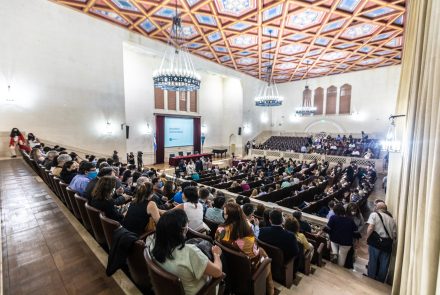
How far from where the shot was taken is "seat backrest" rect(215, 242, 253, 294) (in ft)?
5.57

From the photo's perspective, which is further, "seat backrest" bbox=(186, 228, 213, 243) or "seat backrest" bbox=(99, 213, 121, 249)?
"seat backrest" bbox=(186, 228, 213, 243)

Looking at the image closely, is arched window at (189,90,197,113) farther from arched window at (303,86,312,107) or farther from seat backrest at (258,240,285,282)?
seat backrest at (258,240,285,282)

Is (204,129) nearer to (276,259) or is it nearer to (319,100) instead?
(319,100)

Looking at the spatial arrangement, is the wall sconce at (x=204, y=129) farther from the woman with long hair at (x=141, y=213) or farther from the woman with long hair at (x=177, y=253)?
the woman with long hair at (x=177, y=253)

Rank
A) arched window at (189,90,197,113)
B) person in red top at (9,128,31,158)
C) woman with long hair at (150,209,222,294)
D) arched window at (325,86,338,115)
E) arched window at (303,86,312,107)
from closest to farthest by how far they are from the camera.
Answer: woman with long hair at (150,209,222,294)
person in red top at (9,128,31,158)
arched window at (189,90,197,113)
arched window at (325,86,338,115)
arched window at (303,86,312,107)

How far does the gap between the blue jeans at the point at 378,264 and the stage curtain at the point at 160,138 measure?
11.3 m

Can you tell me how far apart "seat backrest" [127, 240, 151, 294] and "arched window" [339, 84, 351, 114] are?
55.6ft

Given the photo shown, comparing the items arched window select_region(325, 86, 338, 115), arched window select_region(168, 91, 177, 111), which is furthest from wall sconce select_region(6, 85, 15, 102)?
arched window select_region(325, 86, 338, 115)

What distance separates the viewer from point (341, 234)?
3.16m

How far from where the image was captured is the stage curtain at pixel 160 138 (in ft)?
40.7

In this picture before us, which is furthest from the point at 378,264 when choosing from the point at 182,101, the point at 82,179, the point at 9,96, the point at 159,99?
the point at 182,101

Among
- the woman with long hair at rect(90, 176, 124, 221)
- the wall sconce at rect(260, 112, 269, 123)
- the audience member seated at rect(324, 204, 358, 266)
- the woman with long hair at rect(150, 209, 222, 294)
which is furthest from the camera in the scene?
the wall sconce at rect(260, 112, 269, 123)

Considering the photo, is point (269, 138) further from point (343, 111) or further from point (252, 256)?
point (252, 256)

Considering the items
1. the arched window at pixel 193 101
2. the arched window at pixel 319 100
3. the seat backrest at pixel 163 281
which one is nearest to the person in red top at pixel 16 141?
the seat backrest at pixel 163 281
